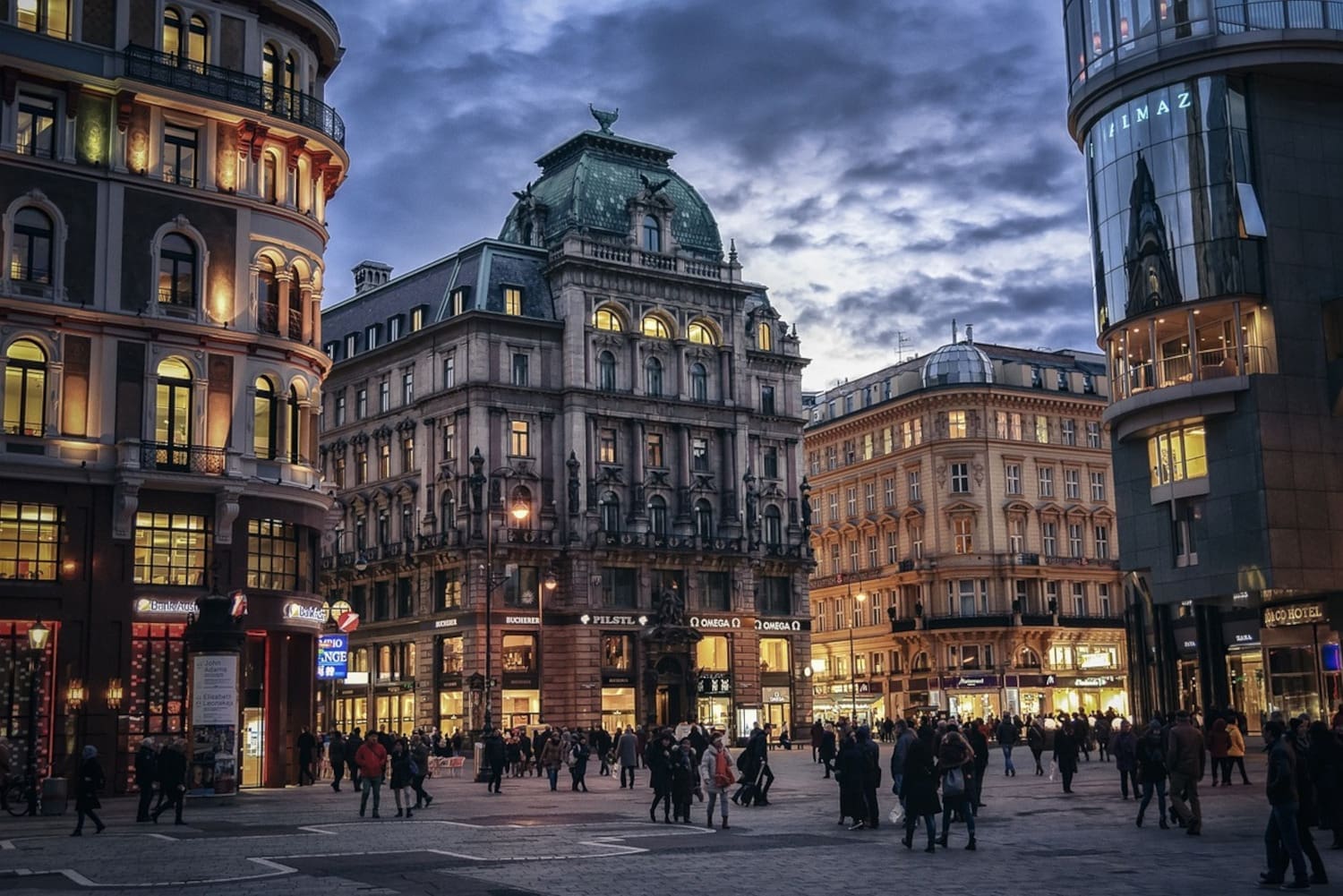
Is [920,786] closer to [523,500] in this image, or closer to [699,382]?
[523,500]

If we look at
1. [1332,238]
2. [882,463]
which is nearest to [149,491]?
[1332,238]

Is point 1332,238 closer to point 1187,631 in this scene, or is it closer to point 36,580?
point 1187,631

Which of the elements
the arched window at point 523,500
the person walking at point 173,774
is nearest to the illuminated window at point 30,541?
the person walking at point 173,774

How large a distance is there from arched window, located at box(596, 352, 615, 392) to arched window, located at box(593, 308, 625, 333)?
1.56 m

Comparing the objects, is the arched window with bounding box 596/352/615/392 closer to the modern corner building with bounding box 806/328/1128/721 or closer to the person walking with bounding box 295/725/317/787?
the modern corner building with bounding box 806/328/1128/721

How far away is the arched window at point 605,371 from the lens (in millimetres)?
83688

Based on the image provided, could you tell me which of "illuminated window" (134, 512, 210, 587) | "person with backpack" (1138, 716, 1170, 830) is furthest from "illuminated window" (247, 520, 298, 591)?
"person with backpack" (1138, 716, 1170, 830)

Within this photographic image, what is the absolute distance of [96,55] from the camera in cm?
4250

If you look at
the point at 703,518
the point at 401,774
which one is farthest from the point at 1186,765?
the point at 703,518

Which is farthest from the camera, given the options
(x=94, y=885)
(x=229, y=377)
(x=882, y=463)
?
(x=882, y=463)

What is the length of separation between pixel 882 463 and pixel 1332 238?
54.1m

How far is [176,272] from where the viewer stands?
1735 inches

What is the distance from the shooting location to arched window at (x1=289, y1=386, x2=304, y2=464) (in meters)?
46.2

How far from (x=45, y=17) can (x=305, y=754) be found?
897 inches
